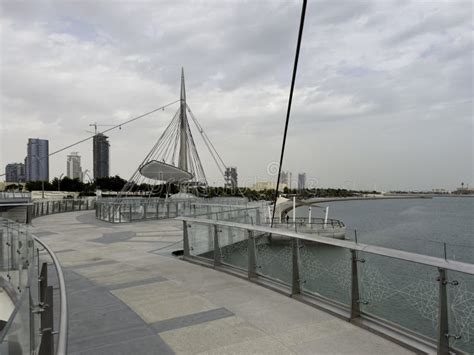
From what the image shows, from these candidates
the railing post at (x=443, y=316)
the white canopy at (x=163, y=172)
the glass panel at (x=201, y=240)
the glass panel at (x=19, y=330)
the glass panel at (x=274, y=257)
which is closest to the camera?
the glass panel at (x=19, y=330)

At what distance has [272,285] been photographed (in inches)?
243

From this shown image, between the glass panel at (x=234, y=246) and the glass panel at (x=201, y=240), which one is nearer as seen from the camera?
the glass panel at (x=234, y=246)

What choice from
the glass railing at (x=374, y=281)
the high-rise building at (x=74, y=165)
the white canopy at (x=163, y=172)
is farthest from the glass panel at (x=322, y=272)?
the high-rise building at (x=74, y=165)

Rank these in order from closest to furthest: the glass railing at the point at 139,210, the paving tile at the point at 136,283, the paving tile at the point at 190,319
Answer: the paving tile at the point at 190,319 → the paving tile at the point at 136,283 → the glass railing at the point at 139,210

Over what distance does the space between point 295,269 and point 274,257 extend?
80cm

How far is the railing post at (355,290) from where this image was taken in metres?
4.67

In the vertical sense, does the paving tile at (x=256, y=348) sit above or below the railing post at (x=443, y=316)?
below

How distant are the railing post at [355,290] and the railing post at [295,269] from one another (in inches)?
41.7

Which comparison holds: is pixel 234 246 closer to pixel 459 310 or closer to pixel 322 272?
pixel 322 272

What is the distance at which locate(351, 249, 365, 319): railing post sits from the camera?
467 centimetres

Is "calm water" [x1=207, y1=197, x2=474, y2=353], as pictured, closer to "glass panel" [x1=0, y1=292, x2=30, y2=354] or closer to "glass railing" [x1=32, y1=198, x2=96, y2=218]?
"glass panel" [x1=0, y1=292, x2=30, y2=354]

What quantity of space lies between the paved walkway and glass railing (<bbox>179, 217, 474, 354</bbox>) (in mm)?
275

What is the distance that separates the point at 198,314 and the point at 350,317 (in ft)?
5.82

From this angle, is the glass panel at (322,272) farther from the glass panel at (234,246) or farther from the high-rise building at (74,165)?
the high-rise building at (74,165)
